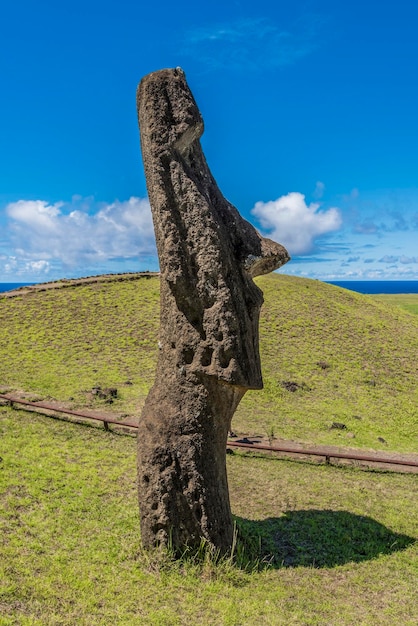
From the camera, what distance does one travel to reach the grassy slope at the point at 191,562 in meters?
6.62

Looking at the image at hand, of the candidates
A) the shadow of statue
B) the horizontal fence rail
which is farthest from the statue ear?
the horizontal fence rail

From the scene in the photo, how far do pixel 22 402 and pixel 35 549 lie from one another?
27.9 ft

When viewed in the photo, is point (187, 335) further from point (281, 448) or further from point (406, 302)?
point (406, 302)

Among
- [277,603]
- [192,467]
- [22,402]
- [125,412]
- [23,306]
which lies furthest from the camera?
[23,306]

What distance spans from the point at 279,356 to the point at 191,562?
18.5 meters

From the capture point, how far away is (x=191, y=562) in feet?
24.9

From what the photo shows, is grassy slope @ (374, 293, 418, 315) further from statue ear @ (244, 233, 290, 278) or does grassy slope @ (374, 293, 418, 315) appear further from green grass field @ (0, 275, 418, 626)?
statue ear @ (244, 233, 290, 278)

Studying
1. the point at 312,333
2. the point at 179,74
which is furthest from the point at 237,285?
the point at 312,333

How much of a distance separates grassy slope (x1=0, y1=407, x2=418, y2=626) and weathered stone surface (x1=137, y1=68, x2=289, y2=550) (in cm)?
75

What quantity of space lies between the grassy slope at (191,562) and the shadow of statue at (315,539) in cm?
3

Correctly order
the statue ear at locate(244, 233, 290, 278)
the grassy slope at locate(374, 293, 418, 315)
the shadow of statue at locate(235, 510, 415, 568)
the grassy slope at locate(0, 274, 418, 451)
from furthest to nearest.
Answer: the grassy slope at locate(374, 293, 418, 315) → the grassy slope at locate(0, 274, 418, 451) → the shadow of statue at locate(235, 510, 415, 568) → the statue ear at locate(244, 233, 290, 278)

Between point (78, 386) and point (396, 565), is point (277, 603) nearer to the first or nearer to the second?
point (396, 565)

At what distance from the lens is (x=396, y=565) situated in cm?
832

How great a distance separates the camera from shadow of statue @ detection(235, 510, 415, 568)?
27.3 feet
